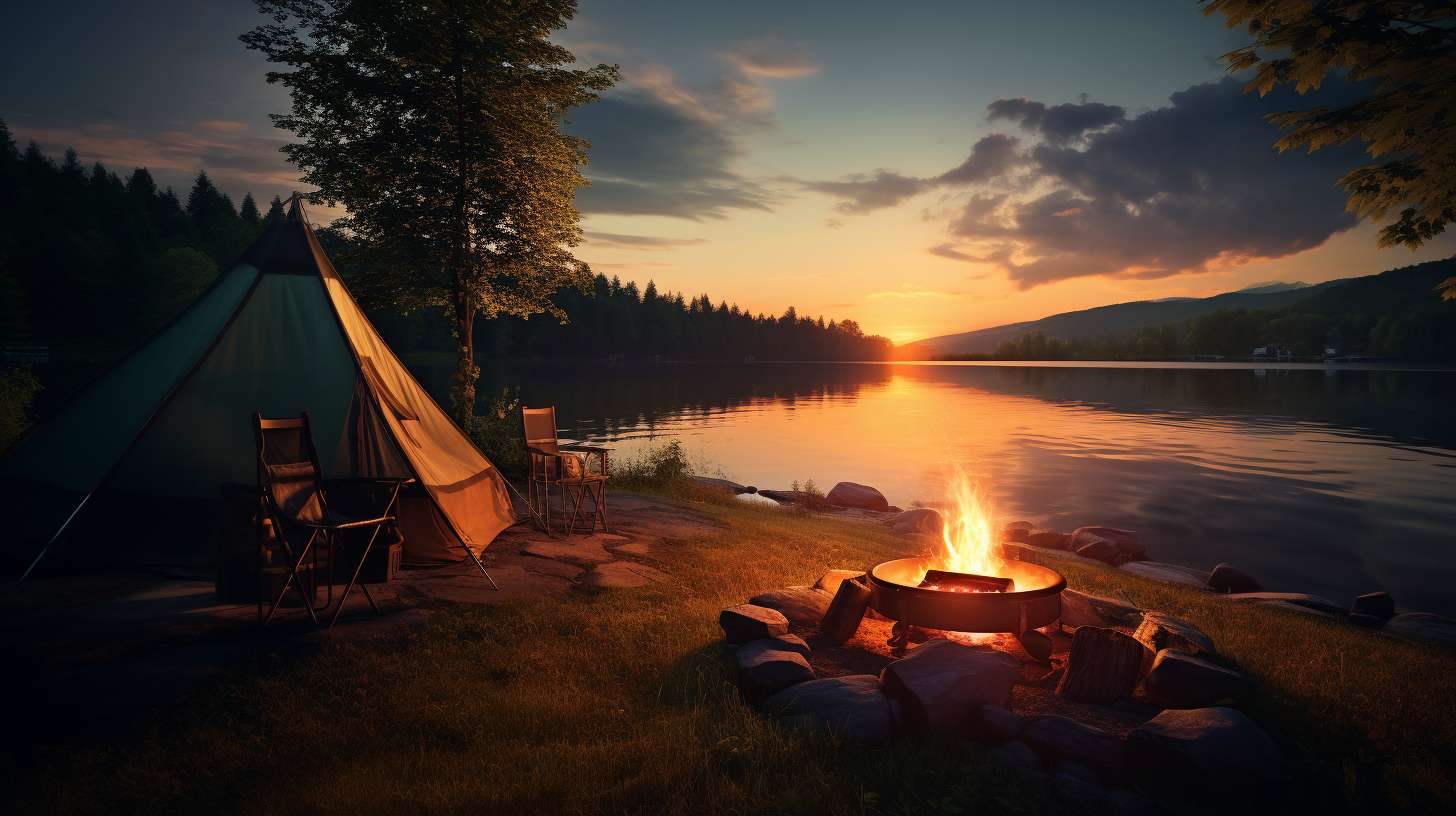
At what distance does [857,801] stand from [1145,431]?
42082 millimetres

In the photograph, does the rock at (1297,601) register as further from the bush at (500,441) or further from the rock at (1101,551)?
the bush at (500,441)

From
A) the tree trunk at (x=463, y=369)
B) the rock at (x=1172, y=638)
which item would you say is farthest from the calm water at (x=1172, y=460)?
the tree trunk at (x=463, y=369)

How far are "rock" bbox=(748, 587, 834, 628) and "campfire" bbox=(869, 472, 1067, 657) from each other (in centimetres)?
55

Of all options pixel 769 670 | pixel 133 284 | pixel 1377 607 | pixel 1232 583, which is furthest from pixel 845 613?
pixel 133 284

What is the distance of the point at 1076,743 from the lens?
13.7ft

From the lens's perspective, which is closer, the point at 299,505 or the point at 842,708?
the point at 842,708

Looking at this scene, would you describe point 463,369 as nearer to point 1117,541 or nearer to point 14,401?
point 14,401

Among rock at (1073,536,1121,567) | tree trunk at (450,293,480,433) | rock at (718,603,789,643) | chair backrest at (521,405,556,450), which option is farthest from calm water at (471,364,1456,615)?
chair backrest at (521,405,556,450)

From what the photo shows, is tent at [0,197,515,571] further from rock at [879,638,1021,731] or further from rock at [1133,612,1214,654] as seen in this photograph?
rock at [1133,612,1214,654]

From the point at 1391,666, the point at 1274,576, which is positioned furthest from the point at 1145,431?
the point at 1391,666

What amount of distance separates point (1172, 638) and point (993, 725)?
2.40 meters

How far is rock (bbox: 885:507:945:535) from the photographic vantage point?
15812 mm

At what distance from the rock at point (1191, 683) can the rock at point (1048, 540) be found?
453 inches

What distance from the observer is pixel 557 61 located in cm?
1295
